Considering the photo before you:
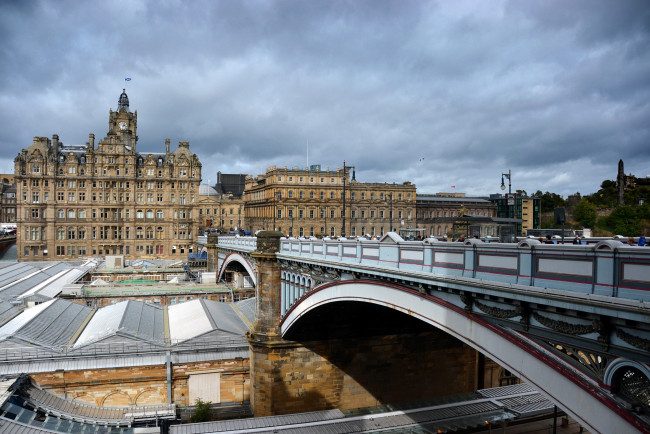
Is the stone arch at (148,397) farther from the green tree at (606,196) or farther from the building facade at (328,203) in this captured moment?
the green tree at (606,196)

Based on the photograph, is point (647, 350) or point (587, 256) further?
point (587, 256)

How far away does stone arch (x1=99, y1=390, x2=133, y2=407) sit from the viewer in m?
29.2

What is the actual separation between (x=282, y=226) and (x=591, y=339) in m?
84.9

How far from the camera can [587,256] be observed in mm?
9266

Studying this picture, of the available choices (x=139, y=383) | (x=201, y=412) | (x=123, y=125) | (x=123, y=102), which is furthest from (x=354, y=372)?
(x=123, y=102)

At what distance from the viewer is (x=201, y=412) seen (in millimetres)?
29359

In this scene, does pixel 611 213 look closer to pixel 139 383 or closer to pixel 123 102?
pixel 139 383

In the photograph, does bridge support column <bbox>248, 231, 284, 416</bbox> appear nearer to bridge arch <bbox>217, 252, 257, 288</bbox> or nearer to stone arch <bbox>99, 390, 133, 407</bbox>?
bridge arch <bbox>217, 252, 257, 288</bbox>

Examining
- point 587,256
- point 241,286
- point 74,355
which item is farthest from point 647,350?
point 241,286

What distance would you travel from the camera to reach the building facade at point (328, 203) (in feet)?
309

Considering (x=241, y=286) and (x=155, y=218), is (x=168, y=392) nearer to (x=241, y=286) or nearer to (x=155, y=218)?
(x=241, y=286)

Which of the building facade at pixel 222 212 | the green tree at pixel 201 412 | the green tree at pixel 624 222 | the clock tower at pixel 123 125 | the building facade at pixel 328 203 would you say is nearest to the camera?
the green tree at pixel 201 412

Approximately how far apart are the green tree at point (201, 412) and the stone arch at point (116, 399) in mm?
3901

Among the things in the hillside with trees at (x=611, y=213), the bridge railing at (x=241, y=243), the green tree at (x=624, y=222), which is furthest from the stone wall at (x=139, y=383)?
the green tree at (x=624, y=222)
